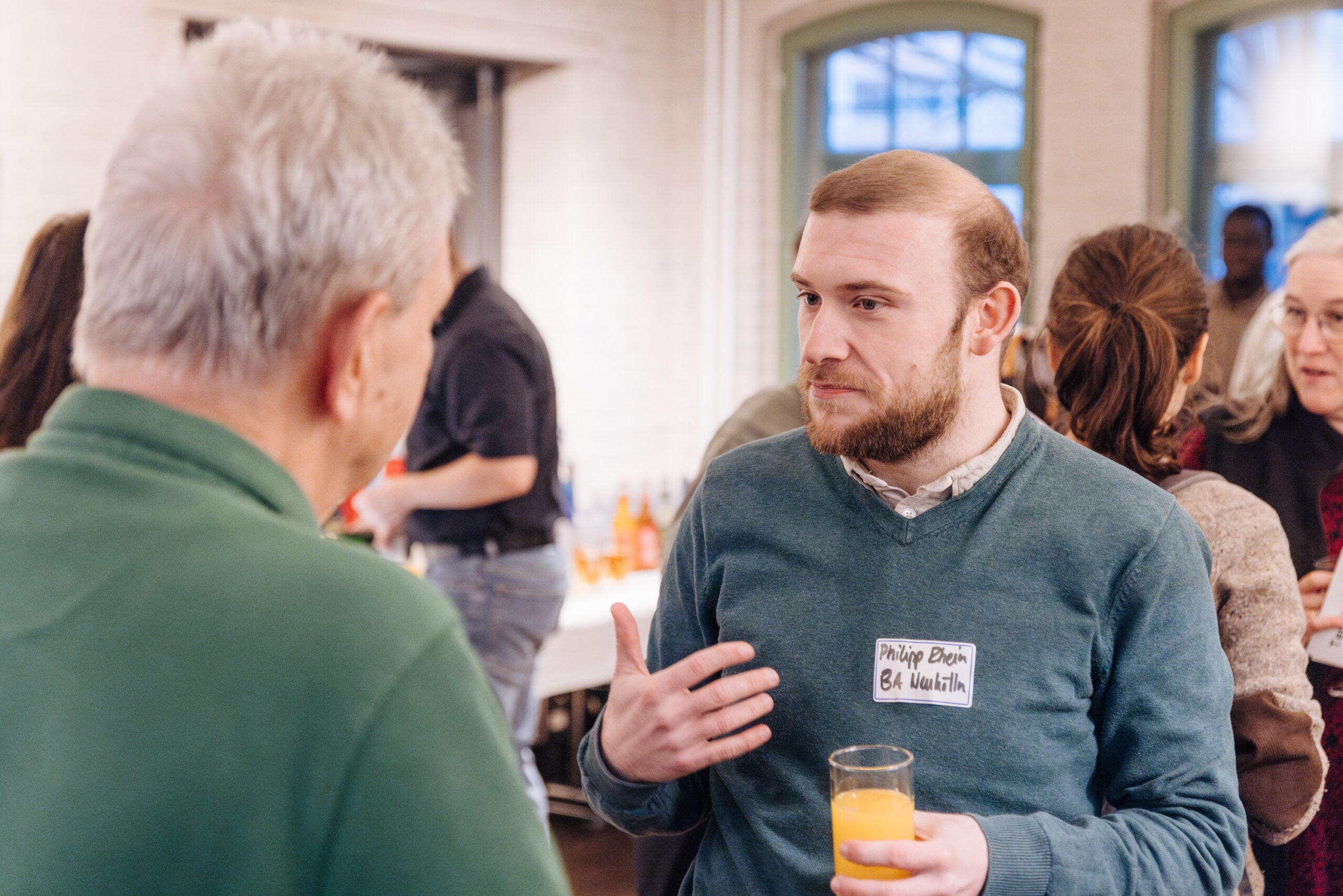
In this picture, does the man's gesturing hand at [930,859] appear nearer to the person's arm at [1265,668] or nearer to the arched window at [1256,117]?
the person's arm at [1265,668]

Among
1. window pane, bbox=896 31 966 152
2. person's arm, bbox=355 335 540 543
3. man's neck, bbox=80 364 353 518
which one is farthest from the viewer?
window pane, bbox=896 31 966 152

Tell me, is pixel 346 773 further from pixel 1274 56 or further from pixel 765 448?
pixel 1274 56

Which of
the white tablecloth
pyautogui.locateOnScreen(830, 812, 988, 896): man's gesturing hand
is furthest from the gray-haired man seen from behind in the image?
the white tablecloth

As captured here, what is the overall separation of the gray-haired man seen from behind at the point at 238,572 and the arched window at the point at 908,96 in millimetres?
4386

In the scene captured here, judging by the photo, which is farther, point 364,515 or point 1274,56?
point 1274,56

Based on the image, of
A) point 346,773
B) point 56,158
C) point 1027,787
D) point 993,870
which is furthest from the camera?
point 56,158

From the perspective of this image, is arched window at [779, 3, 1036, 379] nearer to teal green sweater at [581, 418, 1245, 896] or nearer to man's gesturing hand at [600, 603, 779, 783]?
teal green sweater at [581, 418, 1245, 896]

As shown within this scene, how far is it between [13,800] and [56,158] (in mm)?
3855

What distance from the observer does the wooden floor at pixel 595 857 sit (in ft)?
12.3

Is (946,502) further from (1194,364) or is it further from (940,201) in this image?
(1194,364)

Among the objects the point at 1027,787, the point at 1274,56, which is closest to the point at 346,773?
the point at 1027,787

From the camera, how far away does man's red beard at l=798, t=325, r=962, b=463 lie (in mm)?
1375

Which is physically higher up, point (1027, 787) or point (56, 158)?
point (56, 158)

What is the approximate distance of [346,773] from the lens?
2.22 ft
